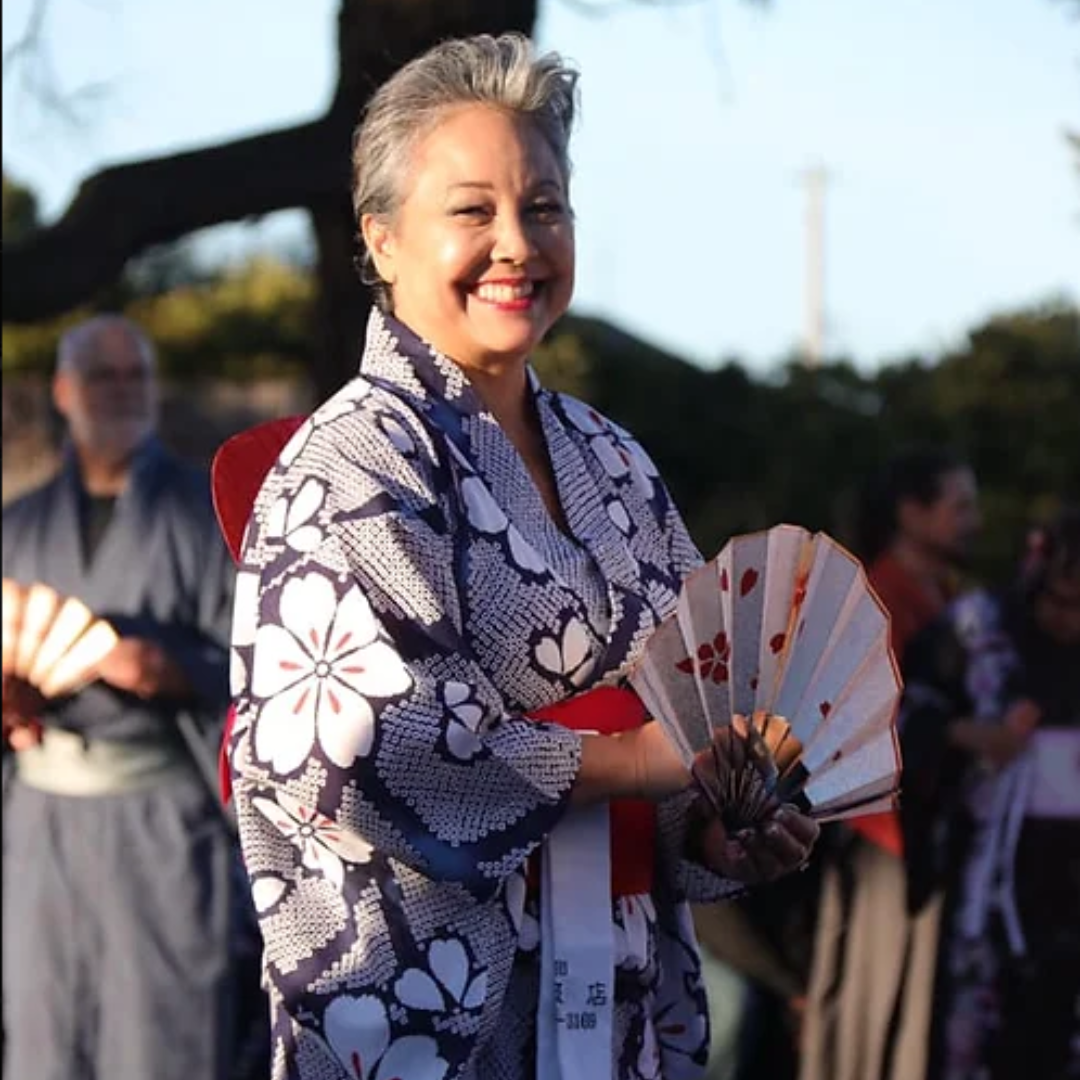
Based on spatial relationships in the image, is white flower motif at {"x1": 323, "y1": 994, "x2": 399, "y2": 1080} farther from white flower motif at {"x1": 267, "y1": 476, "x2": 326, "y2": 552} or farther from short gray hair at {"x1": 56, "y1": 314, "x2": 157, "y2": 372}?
short gray hair at {"x1": 56, "y1": 314, "x2": 157, "y2": 372}

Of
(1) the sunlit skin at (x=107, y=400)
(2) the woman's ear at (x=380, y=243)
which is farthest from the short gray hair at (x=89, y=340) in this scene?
(2) the woman's ear at (x=380, y=243)

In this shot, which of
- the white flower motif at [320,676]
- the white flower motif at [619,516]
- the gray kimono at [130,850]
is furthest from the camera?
the gray kimono at [130,850]

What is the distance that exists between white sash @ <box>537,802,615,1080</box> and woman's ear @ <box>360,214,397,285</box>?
67 cm

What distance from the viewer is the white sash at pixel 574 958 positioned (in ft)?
9.73

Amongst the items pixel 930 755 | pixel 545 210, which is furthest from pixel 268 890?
pixel 930 755

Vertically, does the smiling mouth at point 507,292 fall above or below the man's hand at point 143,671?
above

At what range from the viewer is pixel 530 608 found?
2.94 metres

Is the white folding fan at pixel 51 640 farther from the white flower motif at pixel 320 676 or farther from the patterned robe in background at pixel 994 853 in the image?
the white flower motif at pixel 320 676

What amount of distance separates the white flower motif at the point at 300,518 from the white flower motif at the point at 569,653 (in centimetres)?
27

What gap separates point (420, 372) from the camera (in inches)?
122

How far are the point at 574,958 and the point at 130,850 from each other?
2.99 metres

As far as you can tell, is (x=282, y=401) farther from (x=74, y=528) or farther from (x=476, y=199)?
(x=476, y=199)

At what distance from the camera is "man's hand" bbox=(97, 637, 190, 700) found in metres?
5.60

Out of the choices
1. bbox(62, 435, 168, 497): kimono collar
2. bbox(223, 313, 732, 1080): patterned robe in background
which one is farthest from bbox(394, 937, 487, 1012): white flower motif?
bbox(62, 435, 168, 497): kimono collar
